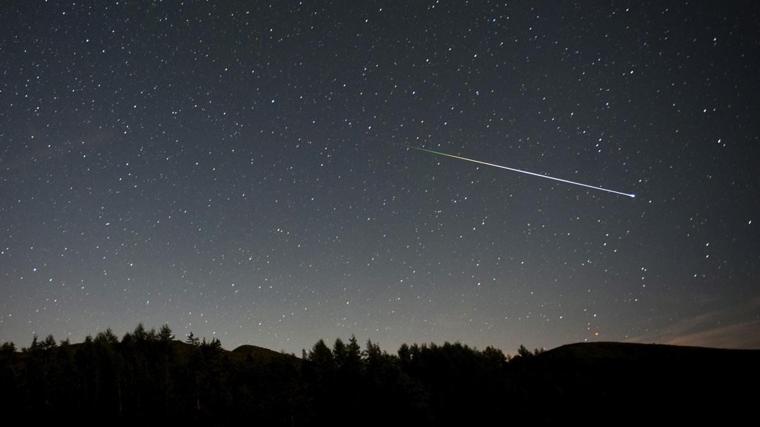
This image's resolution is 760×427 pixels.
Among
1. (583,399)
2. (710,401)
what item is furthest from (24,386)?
(710,401)

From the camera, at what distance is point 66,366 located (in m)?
61.9

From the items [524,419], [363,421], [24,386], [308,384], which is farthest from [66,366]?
[524,419]

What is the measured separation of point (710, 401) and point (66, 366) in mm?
78929

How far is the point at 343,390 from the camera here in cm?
6075

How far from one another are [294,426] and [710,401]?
4778cm

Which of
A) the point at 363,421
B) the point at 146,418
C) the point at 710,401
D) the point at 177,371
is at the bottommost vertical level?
the point at 710,401

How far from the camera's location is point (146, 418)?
5600cm

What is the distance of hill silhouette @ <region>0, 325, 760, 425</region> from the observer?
5453cm

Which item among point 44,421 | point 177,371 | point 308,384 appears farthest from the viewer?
point 177,371

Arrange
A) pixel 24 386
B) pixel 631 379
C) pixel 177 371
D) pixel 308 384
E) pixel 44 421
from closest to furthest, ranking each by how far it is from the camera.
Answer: pixel 44 421
pixel 24 386
pixel 308 384
pixel 177 371
pixel 631 379

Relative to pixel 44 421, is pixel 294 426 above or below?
below

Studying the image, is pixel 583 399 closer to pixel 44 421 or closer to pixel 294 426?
pixel 294 426

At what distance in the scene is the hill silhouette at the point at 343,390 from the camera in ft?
179

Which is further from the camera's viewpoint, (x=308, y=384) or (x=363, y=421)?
(x=308, y=384)
